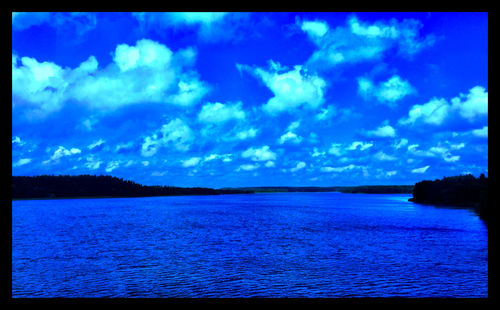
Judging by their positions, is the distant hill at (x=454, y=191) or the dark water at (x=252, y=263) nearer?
the dark water at (x=252, y=263)

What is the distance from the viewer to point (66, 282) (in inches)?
935

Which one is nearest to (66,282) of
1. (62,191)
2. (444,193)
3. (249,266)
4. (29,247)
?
(249,266)

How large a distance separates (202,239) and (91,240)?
432 inches

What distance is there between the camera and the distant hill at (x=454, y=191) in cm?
9000

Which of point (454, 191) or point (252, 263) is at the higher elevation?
point (454, 191)

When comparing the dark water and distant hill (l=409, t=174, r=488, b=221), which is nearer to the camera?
the dark water

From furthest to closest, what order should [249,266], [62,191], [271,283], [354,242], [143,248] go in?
1. [62,191]
2. [354,242]
3. [143,248]
4. [249,266]
5. [271,283]

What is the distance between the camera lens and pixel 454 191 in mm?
97250

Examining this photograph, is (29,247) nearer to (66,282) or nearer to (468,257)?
(66,282)

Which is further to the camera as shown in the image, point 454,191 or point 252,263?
point 454,191

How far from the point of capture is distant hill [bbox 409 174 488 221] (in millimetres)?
90000
